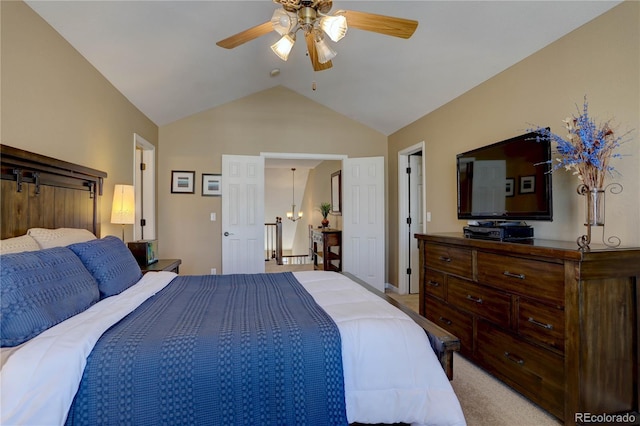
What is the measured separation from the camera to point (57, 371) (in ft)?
3.35

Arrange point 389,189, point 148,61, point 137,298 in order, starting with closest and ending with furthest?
point 137,298 → point 148,61 → point 389,189

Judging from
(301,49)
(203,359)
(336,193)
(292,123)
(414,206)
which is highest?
(301,49)

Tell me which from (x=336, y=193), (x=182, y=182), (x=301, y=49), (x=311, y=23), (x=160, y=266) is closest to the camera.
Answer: (x=311, y=23)

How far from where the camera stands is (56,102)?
2.14 meters

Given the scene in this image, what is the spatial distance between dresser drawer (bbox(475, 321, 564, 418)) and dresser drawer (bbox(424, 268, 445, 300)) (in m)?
0.49

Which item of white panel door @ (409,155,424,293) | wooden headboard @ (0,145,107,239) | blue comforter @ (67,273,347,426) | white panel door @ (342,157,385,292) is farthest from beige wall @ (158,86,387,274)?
blue comforter @ (67,273,347,426)

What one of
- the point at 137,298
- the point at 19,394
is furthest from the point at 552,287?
the point at 19,394

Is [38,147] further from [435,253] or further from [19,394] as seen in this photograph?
[435,253]

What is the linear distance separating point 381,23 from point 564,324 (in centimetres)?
201

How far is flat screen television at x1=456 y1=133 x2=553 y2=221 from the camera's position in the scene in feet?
6.89

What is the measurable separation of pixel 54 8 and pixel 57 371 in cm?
222

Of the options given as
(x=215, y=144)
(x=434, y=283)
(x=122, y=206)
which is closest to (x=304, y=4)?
(x=122, y=206)

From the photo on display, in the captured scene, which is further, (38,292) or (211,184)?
(211,184)

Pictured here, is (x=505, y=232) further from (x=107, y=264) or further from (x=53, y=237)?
(x=53, y=237)
